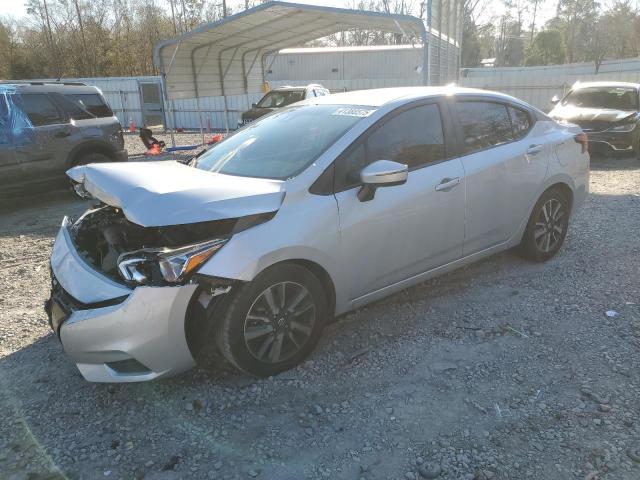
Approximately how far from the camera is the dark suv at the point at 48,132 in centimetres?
756

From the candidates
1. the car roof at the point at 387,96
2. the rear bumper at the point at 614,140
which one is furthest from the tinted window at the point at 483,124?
the rear bumper at the point at 614,140

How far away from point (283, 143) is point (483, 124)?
1.74 m

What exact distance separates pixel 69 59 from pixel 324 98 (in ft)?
130

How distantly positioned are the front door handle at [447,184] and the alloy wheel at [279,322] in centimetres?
131

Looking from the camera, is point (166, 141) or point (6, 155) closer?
point (6, 155)

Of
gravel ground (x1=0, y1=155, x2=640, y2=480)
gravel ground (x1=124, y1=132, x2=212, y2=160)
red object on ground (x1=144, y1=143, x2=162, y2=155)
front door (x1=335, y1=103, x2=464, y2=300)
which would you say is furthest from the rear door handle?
red object on ground (x1=144, y1=143, x2=162, y2=155)

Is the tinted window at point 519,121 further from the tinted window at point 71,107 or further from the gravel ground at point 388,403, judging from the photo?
the tinted window at point 71,107

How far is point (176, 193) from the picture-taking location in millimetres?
2803

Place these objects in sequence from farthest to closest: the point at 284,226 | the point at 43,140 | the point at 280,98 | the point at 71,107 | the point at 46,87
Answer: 1. the point at 280,98
2. the point at 71,107
3. the point at 46,87
4. the point at 43,140
5. the point at 284,226

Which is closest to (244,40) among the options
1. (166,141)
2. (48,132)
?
(166,141)

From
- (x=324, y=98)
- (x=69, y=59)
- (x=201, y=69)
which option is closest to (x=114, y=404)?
(x=324, y=98)

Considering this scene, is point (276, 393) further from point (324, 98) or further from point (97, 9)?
point (97, 9)

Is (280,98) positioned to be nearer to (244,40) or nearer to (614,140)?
(244,40)

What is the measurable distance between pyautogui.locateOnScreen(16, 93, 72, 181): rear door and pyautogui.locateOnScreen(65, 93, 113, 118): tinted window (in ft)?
1.35
